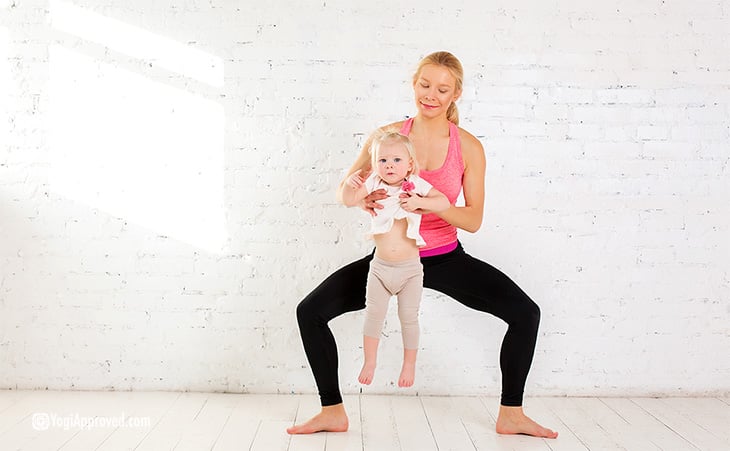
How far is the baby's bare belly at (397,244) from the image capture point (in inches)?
144

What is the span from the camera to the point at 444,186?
380 cm

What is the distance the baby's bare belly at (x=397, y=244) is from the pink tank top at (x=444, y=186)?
0.14 meters

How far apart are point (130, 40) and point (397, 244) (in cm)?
167

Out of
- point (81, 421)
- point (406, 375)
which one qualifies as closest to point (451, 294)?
point (406, 375)

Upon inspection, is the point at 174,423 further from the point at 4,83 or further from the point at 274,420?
the point at 4,83

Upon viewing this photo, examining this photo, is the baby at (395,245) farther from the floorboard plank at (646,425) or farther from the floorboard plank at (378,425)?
the floorboard plank at (646,425)

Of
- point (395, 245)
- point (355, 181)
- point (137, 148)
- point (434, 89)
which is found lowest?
point (395, 245)

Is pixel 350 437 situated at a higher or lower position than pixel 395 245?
lower

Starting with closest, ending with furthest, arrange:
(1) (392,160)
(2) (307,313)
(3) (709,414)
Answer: (1) (392,160)
(2) (307,313)
(3) (709,414)

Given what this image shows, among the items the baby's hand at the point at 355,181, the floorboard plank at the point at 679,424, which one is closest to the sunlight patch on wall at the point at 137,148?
the baby's hand at the point at 355,181

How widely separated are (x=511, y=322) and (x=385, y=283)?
55 cm

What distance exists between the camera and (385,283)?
3.66 m

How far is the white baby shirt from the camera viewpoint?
3.61 metres

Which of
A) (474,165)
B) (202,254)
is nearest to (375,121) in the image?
(474,165)
